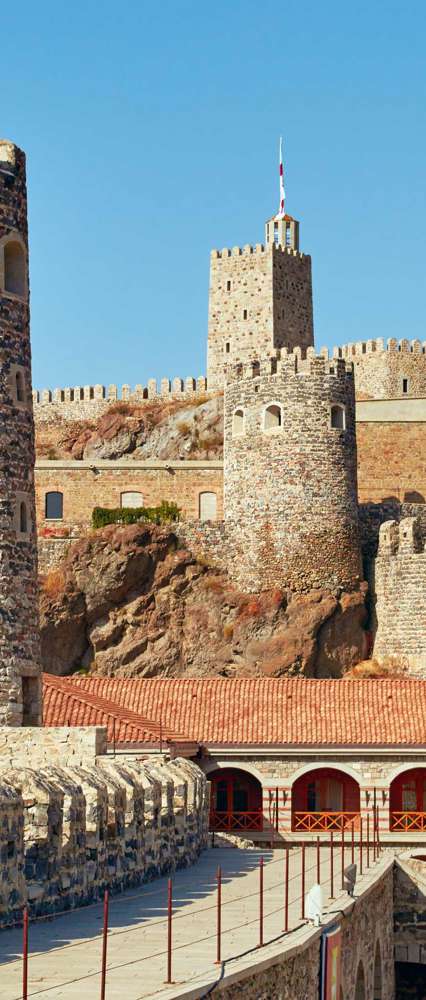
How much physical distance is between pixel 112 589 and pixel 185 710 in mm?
10755

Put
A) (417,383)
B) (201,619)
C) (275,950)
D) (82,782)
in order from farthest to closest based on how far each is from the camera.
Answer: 1. (417,383)
2. (201,619)
3. (82,782)
4. (275,950)

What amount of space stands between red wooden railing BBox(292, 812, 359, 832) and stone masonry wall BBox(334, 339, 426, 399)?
35.7 meters

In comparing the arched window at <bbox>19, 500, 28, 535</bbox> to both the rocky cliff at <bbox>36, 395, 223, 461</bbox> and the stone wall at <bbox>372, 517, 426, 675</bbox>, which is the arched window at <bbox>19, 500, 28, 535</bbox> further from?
the rocky cliff at <bbox>36, 395, 223, 461</bbox>

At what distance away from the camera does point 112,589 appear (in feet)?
182

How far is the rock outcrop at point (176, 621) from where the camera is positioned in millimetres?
53969

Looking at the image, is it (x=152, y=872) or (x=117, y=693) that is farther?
(x=117, y=693)

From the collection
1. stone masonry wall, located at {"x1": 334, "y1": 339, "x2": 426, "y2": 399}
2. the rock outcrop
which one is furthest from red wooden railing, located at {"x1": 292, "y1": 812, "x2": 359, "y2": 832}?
stone masonry wall, located at {"x1": 334, "y1": 339, "x2": 426, "y2": 399}

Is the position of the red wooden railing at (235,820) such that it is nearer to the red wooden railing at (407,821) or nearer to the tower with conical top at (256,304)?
the red wooden railing at (407,821)

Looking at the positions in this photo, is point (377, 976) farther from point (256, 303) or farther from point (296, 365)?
point (256, 303)

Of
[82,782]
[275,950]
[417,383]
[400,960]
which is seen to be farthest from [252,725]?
[417,383]

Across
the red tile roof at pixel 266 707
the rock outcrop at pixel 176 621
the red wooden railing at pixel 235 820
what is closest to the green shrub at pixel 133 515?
the rock outcrop at pixel 176 621

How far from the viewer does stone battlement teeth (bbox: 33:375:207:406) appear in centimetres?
7406

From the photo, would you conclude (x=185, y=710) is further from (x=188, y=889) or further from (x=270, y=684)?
(x=188, y=889)

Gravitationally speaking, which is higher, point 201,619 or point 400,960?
point 201,619
